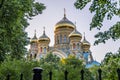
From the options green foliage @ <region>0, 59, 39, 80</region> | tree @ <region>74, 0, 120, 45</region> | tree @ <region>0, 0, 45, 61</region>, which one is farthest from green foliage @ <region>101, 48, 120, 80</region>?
green foliage @ <region>0, 59, 39, 80</region>

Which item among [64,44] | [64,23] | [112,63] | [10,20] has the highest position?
[64,23]

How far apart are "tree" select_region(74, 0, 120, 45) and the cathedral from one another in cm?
3516

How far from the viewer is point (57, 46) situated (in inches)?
1791

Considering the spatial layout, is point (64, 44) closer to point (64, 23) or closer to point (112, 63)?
point (64, 23)

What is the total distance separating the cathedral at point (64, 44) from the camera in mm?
41875

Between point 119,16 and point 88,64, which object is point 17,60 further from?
point 88,64

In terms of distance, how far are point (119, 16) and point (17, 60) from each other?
9.33 metres

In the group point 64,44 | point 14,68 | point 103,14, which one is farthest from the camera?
point 64,44

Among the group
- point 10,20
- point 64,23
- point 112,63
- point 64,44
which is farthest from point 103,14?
point 64,23

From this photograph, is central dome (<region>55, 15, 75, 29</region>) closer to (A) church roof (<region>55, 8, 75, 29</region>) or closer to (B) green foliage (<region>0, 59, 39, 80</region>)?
(A) church roof (<region>55, 8, 75, 29</region>)

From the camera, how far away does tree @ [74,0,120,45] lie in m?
5.04

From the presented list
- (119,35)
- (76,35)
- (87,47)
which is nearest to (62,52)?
(76,35)

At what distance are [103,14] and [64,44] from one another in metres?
40.1

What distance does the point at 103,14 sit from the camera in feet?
16.8
